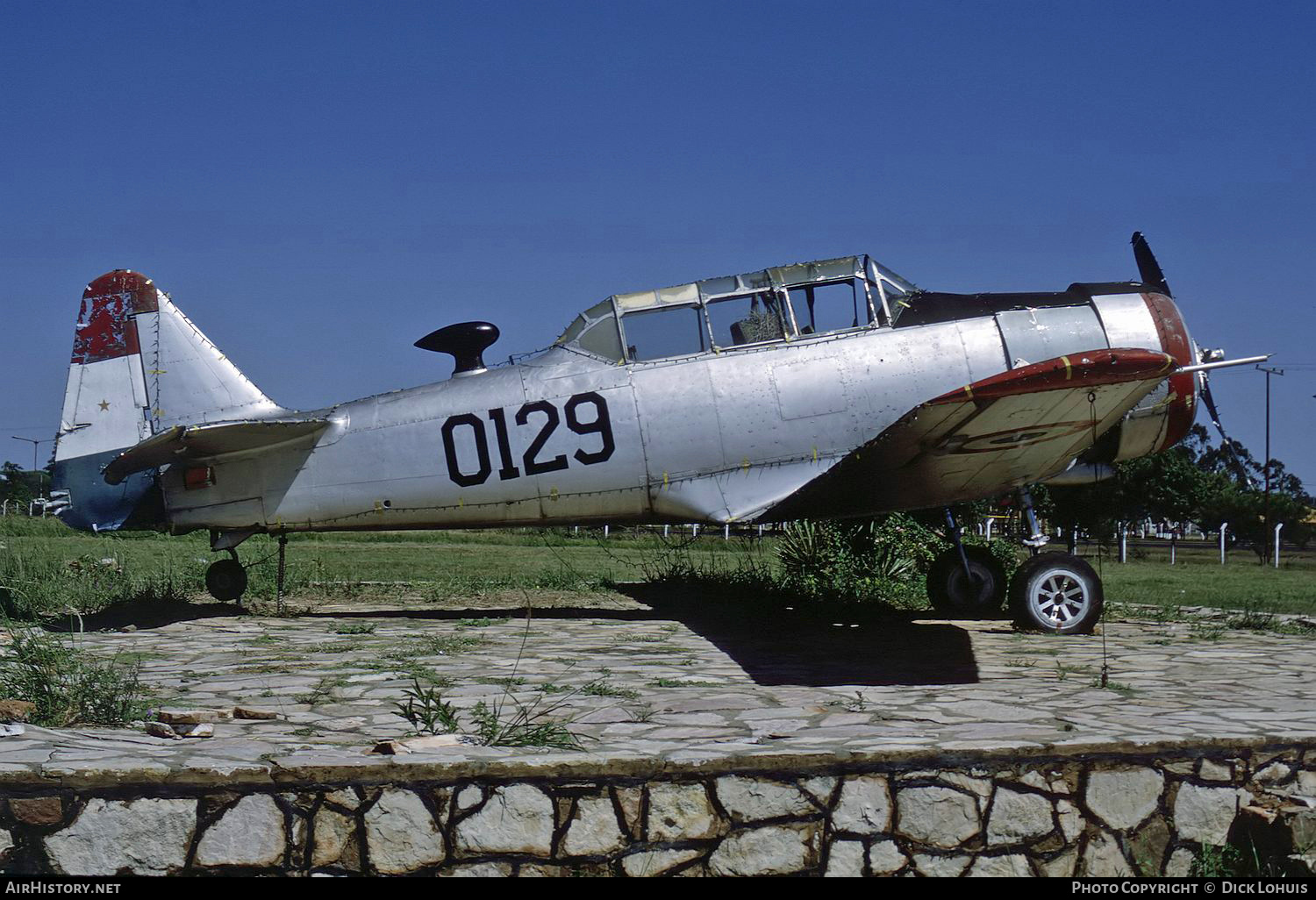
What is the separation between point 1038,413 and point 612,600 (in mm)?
5473

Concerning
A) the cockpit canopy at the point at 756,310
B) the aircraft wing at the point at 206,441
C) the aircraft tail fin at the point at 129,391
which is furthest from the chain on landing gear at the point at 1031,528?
the aircraft tail fin at the point at 129,391

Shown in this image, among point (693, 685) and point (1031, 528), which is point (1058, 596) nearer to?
point (1031, 528)

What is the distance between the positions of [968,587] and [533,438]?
4.38m

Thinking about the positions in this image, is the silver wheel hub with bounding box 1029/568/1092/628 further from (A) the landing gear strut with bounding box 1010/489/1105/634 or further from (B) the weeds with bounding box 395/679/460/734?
(B) the weeds with bounding box 395/679/460/734

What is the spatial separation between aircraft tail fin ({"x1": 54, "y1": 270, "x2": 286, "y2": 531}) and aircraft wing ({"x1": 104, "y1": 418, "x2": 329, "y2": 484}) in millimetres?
333

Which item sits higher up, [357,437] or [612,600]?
[357,437]

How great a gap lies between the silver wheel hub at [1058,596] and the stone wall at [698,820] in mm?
4508

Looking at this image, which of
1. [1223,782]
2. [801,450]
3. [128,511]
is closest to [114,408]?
[128,511]

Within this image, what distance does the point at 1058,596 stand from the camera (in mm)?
8867

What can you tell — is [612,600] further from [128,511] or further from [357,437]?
[128,511]

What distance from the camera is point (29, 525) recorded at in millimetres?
25203

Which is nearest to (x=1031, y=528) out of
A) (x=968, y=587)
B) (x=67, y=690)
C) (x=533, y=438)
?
(x=968, y=587)

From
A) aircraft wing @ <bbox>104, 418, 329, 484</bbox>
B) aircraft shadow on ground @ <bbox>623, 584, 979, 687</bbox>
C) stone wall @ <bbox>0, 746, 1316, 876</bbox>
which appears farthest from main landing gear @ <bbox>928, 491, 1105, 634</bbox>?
aircraft wing @ <bbox>104, 418, 329, 484</bbox>
